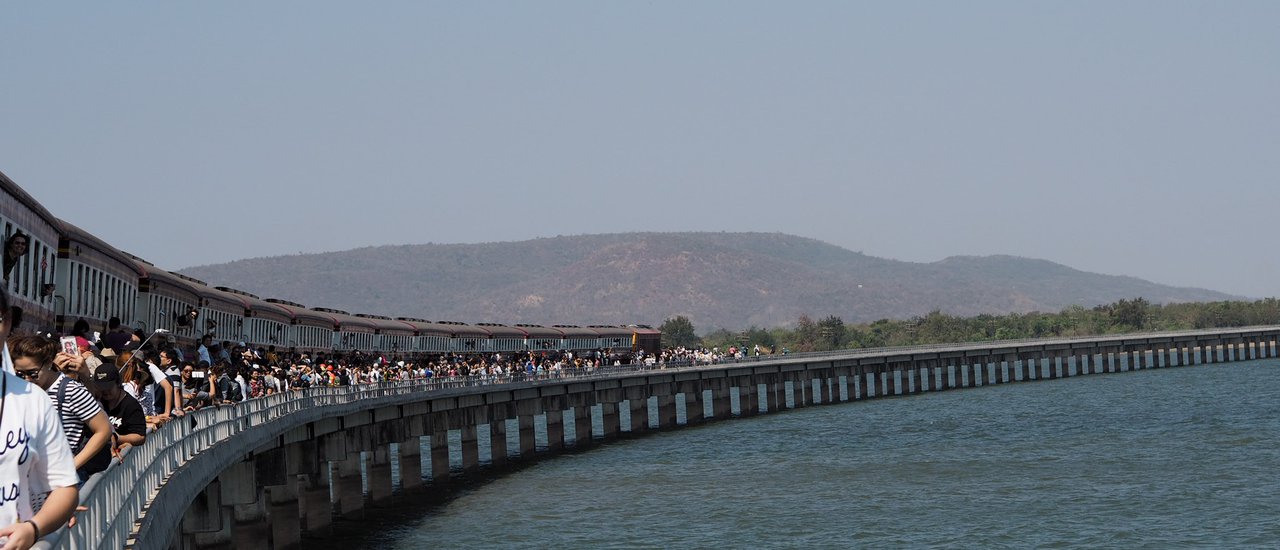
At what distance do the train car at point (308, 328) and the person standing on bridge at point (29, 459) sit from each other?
57.7 m

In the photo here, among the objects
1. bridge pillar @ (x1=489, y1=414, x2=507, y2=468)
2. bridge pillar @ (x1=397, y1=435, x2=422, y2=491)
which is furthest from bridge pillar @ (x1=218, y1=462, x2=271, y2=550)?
bridge pillar @ (x1=489, y1=414, x2=507, y2=468)

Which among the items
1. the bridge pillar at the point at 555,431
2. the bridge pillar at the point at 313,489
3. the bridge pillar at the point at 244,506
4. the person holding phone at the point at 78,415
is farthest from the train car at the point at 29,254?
the bridge pillar at the point at 555,431

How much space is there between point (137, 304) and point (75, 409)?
32366 mm

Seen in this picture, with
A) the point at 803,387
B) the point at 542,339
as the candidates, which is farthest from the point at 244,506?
the point at 803,387

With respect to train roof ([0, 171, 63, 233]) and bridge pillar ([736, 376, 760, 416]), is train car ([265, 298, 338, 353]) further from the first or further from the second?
bridge pillar ([736, 376, 760, 416])

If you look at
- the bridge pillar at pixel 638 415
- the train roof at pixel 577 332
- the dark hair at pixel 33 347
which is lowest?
the bridge pillar at pixel 638 415

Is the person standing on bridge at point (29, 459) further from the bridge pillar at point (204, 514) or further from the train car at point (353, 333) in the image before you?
the train car at point (353, 333)

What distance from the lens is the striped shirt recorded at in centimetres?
905

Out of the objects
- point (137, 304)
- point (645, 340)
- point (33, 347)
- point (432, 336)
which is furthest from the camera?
point (645, 340)

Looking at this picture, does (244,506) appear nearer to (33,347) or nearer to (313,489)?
(313,489)

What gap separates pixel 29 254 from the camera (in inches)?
1081

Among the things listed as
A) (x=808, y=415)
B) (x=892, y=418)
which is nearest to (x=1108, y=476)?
(x=892, y=418)

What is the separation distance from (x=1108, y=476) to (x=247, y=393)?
117ft

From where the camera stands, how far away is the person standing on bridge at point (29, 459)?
6.88 meters
